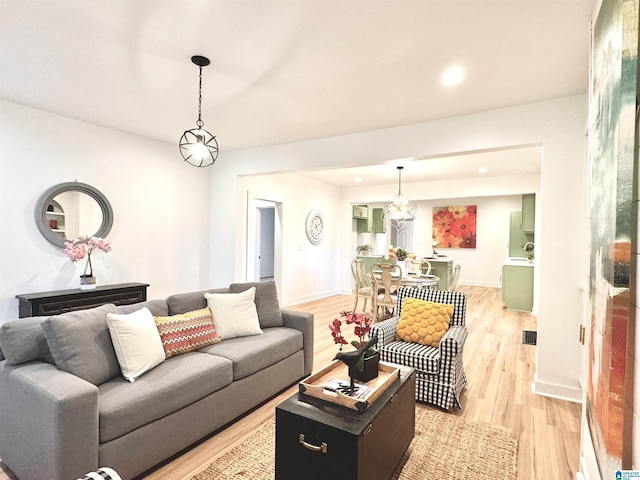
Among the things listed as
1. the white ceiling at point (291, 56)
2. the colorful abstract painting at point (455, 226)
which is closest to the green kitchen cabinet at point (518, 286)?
the colorful abstract painting at point (455, 226)

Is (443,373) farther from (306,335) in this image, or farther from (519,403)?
(306,335)

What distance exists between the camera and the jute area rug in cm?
191

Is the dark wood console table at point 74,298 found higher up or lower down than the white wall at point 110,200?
lower down

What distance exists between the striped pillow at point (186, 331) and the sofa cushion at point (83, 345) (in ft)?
1.16

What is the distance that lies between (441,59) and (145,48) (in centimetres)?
209

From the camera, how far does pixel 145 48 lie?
2.36 m

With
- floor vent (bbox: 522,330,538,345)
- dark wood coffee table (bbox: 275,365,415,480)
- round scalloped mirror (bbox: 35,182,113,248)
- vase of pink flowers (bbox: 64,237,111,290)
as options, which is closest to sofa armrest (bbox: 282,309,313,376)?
dark wood coffee table (bbox: 275,365,415,480)

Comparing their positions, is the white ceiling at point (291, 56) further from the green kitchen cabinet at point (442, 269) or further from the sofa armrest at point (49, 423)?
the green kitchen cabinet at point (442, 269)

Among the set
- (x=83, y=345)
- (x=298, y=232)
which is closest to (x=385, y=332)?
(x=83, y=345)

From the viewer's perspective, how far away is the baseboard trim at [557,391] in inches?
112

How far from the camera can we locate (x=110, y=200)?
4.12 m

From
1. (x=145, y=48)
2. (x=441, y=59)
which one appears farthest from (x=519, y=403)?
(x=145, y=48)

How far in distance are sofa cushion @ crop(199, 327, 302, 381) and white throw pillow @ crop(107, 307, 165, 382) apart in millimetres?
445

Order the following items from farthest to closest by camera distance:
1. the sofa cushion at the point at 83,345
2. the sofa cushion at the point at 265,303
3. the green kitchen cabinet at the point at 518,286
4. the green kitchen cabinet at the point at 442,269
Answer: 1. the green kitchen cabinet at the point at 442,269
2. the green kitchen cabinet at the point at 518,286
3. the sofa cushion at the point at 265,303
4. the sofa cushion at the point at 83,345
